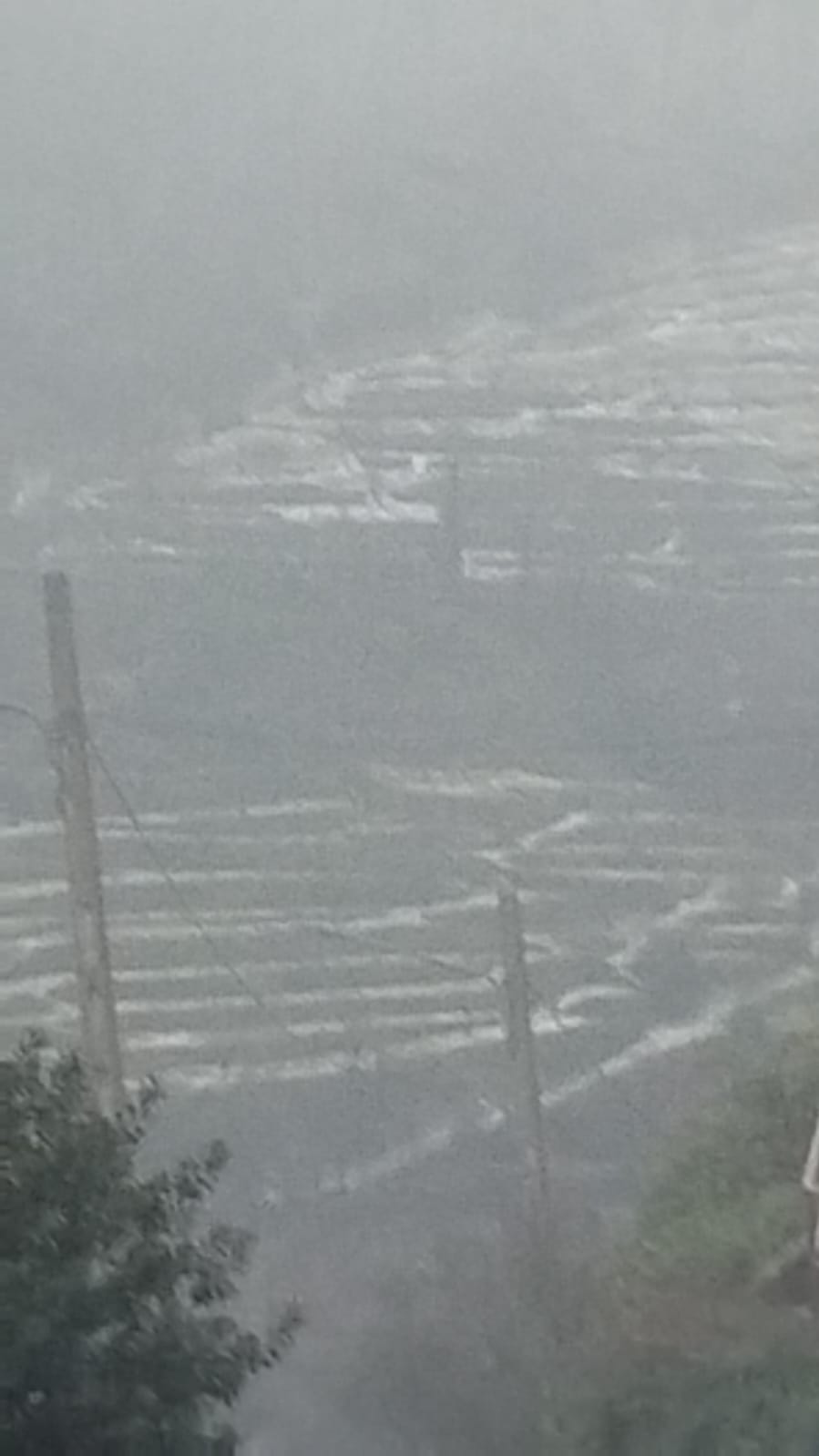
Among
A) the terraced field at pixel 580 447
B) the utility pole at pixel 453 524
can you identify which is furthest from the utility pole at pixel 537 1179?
the terraced field at pixel 580 447

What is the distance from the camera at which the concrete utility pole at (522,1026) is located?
4227 mm

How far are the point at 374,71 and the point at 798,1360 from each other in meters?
2.83

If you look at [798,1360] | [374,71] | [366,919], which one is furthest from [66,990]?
[374,71]

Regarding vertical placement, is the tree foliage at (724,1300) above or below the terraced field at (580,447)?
below

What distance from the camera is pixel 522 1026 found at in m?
4.35

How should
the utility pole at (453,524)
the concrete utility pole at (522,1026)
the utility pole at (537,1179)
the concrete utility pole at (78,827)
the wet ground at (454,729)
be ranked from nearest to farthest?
the utility pole at (537,1179), the concrete utility pole at (78,827), the concrete utility pole at (522,1026), the wet ground at (454,729), the utility pole at (453,524)

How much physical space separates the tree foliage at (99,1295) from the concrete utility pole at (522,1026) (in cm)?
166

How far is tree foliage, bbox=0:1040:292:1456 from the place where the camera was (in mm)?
2184

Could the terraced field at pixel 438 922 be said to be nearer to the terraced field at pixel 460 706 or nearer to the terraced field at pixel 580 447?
the terraced field at pixel 460 706

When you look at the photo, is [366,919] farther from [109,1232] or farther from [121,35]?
[109,1232]

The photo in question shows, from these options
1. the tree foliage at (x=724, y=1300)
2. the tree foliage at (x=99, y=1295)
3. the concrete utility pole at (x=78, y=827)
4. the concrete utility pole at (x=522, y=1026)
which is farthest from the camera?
the concrete utility pole at (x=522, y=1026)

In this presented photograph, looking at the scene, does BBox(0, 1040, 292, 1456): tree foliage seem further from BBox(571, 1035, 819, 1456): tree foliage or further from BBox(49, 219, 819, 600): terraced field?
BBox(49, 219, 819, 600): terraced field

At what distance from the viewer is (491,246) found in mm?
4754

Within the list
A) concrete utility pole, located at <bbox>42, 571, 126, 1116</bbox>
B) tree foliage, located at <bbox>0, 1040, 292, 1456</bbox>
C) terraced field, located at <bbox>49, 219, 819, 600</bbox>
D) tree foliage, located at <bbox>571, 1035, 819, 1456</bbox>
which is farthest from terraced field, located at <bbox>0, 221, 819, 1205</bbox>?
tree foliage, located at <bbox>0, 1040, 292, 1456</bbox>
